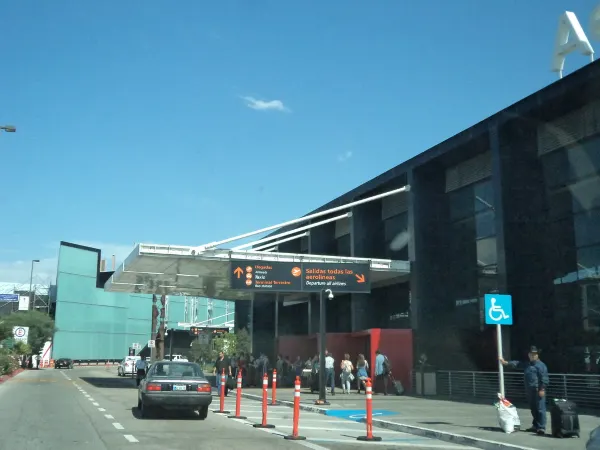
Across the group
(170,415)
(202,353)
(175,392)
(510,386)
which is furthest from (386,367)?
(202,353)

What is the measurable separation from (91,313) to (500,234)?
7001 centimetres

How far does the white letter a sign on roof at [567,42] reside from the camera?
66.3ft

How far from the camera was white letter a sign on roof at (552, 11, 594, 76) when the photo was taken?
20.2 metres

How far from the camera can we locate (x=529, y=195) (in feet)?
74.6

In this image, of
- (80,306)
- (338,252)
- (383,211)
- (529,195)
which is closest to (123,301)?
(80,306)

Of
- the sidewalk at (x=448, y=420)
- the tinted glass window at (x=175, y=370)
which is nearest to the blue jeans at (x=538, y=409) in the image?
the sidewalk at (x=448, y=420)

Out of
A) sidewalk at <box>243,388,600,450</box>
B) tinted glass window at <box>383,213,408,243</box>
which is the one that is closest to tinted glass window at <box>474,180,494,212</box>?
tinted glass window at <box>383,213,408,243</box>

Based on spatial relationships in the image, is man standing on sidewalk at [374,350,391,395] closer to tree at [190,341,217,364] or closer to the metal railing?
the metal railing

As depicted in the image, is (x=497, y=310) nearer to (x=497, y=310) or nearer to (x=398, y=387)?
(x=497, y=310)

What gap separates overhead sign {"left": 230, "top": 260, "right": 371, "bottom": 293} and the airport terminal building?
126 inches

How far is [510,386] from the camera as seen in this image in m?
21.2

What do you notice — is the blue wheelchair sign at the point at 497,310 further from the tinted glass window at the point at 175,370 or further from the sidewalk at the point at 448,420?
the tinted glass window at the point at 175,370

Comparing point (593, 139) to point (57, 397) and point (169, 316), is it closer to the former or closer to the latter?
point (57, 397)

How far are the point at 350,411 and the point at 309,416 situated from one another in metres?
1.46
